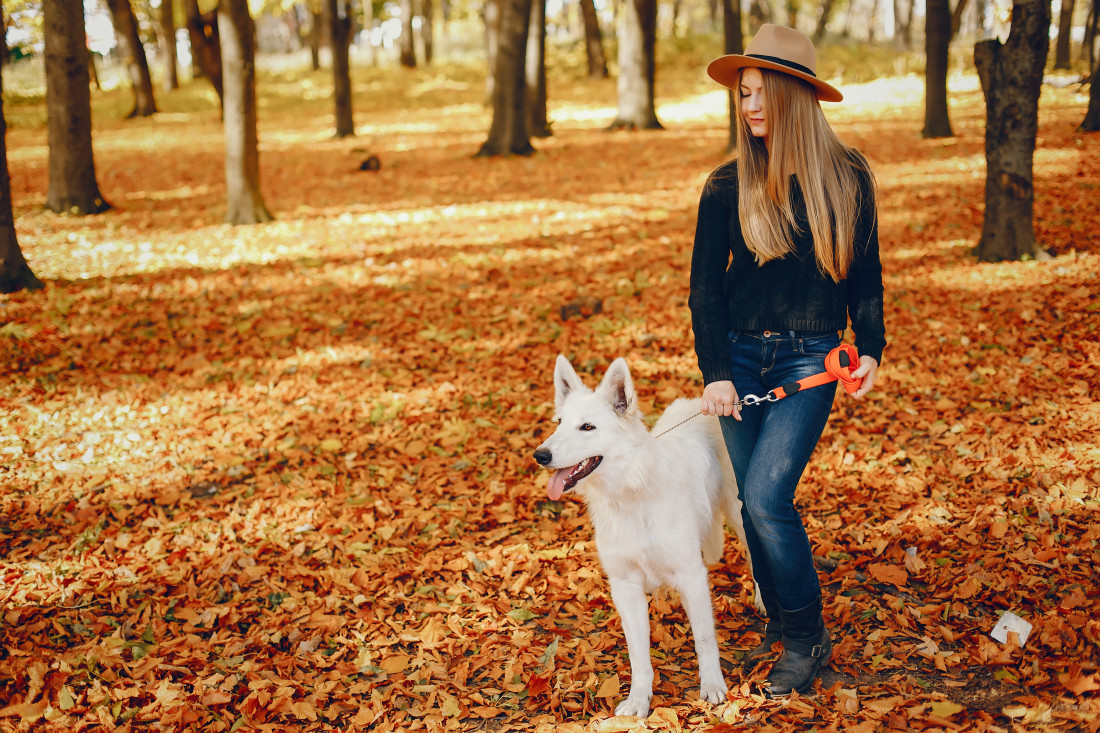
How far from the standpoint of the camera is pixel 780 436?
3.15 metres

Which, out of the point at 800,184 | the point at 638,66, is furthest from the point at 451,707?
the point at 638,66

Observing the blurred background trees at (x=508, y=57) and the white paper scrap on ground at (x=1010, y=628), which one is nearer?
the white paper scrap on ground at (x=1010, y=628)

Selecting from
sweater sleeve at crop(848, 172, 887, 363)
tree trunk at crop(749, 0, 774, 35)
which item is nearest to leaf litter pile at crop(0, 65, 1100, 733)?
sweater sleeve at crop(848, 172, 887, 363)

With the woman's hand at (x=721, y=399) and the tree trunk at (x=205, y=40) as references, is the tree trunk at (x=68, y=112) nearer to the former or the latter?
the tree trunk at (x=205, y=40)

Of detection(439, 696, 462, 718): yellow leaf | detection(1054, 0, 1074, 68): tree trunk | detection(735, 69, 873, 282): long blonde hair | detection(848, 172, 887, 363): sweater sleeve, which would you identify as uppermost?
detection(1054, 0, 1074, 68): tree trunk

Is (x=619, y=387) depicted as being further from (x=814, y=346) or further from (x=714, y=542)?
(x=714, y=542)

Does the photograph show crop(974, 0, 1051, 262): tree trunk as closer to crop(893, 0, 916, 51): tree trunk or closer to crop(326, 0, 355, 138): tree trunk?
crop(326, 0, 355, 138): tree trunk

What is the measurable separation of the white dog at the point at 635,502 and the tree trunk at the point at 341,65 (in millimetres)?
22063

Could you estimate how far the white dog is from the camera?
3.37 meters

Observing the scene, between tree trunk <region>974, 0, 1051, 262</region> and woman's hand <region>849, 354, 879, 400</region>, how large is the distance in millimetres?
6969

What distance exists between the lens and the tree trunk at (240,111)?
40.7 ft

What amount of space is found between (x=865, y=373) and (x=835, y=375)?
0.13m

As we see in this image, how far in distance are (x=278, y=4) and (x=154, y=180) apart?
50.9ft

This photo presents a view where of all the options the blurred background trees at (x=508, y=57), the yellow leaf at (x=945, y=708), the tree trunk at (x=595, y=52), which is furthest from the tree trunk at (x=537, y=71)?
the yellow leaf at (x=945, y=708)
